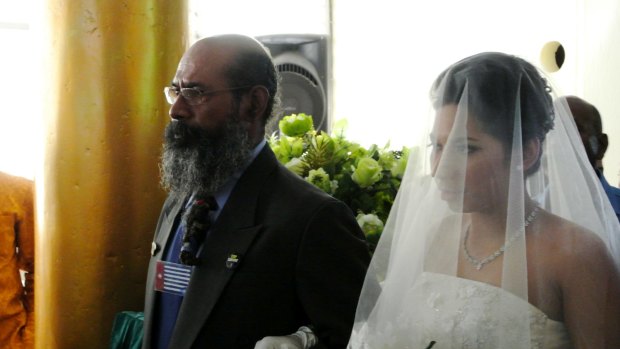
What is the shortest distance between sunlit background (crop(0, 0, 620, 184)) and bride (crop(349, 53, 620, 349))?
8.04 ft

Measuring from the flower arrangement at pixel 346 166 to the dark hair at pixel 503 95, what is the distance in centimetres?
86

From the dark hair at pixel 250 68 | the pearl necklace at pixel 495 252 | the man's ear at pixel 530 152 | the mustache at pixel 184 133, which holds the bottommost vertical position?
the pearl necklace at pixel 495 252

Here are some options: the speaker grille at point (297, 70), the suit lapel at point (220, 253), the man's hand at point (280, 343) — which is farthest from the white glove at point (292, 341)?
the speaker grille at point (297, 70)

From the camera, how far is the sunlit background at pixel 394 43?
400 cm

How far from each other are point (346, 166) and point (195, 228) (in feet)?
2.54

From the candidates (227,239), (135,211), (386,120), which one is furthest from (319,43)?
(227,239)

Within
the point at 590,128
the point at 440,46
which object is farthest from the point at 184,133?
the point at 440,46

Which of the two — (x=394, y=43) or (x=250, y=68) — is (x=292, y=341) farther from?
(x=394, y=43)

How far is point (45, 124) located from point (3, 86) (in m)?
2.81

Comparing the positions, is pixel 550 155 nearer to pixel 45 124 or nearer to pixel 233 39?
pixel 233 39

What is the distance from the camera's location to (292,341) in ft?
5.28

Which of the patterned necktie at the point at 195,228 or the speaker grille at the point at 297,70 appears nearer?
the patterned necktie at the point at 195,228

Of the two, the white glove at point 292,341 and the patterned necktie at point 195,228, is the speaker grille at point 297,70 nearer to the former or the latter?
the patterned necktie at point 195,228

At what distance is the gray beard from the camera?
188cm
